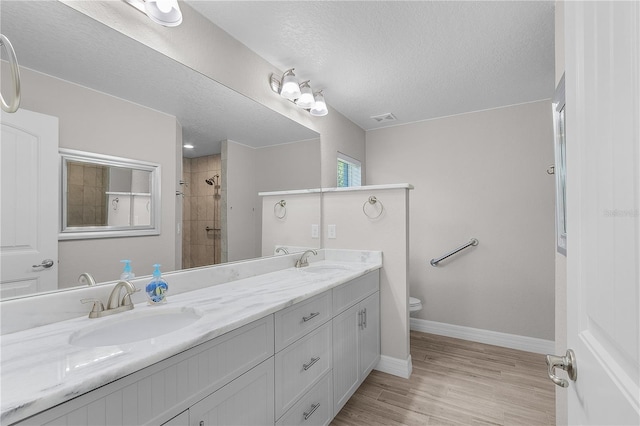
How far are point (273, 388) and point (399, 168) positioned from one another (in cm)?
277

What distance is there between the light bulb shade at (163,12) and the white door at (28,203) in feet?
2.23

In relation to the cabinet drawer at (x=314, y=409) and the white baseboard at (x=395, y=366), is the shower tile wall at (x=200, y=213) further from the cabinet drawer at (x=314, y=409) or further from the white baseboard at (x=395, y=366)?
the white baseboard at (x=395, y=366)

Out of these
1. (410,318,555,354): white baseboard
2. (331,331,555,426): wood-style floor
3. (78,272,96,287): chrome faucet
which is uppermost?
(78,272,96,287): chrome faucet

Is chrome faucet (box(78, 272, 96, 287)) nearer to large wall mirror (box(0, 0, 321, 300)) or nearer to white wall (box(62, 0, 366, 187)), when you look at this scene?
large wall mirror (box(0, 0, 321, 300))

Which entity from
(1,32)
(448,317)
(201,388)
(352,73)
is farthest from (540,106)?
(1,32)

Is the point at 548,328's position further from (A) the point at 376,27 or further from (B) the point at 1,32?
(B) the point at 1,32

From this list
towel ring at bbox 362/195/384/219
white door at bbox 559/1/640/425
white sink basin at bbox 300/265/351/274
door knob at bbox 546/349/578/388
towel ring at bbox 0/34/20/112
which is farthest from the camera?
towel ring at bbox 362/195/384/219

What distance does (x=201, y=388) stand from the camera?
3.02ft

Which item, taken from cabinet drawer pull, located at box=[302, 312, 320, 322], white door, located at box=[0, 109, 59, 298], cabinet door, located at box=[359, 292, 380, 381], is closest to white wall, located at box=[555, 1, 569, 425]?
cabinet door, located at box=[359, 292, 380, 381]

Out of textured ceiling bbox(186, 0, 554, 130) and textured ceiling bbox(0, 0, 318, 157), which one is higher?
textured ceiling bbox(186, 0, 554, 130)

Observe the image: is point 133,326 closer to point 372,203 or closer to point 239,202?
point 239,202

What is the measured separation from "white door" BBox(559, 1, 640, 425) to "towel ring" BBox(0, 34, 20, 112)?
1433mm

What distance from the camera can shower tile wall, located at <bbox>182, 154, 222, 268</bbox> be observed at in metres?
1.51

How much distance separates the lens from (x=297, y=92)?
219 centimetres
